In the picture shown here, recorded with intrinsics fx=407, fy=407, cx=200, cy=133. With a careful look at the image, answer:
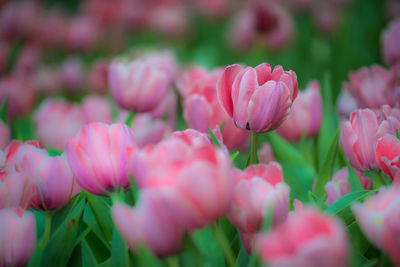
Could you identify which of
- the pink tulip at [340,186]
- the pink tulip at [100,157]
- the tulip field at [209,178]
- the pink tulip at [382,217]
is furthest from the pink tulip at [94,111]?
the pink tulip at [382,217]

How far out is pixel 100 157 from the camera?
509mm

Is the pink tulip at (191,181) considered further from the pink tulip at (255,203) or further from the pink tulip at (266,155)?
the pink tulip at (266,155)

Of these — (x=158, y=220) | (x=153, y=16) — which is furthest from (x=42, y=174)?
(x=153, y=16)

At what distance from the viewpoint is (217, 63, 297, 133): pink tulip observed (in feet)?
1.72

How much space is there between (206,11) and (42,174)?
2.11 metres

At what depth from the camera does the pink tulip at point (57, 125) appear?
0.98 metres

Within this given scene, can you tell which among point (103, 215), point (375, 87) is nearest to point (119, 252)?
point (103, 215)

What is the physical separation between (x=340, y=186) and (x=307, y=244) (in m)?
0.31

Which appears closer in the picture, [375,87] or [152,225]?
[152,225]

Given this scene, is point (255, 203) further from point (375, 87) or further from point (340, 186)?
point (375, 87)

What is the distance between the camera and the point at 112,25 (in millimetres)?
2342

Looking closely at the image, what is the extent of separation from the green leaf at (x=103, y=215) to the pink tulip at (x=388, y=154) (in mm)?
372

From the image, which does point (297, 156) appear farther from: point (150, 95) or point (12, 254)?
point (12, 254)

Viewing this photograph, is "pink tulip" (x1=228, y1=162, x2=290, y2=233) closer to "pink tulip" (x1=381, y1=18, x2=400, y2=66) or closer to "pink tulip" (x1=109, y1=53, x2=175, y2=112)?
"pink tulip" (x1=109, y1=53, x2=175, y2=112)
